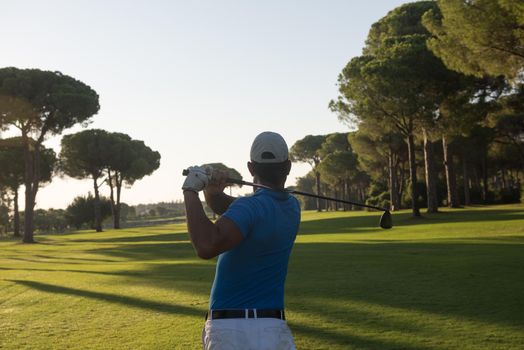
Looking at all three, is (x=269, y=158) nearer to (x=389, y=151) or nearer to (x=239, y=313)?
(x=239, y=313)

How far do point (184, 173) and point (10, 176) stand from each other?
72151 mm

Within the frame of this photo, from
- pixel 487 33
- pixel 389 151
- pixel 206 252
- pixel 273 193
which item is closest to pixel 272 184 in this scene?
pixel 273 193

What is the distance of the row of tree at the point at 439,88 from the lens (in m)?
24.2

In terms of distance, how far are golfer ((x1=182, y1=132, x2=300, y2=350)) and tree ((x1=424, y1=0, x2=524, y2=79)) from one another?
70.1 feet

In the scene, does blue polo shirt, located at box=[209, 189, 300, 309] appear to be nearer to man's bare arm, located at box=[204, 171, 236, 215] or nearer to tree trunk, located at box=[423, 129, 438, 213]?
man's bare arm, located at box=[204, 171, 236, 215]

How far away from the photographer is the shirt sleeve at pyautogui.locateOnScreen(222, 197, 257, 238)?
293 cm

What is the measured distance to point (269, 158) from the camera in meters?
3.29

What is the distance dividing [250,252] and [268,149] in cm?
60

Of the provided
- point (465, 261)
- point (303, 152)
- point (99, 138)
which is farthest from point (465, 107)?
point (303, 152)

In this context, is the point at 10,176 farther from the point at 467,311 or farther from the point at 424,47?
the point at 467,311

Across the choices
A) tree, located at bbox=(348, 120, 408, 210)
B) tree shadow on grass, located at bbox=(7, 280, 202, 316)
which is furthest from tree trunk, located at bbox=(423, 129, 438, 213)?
tree shadow on grass, located at bbox=(7, 280, 202, 316)

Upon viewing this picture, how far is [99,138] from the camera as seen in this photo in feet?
235

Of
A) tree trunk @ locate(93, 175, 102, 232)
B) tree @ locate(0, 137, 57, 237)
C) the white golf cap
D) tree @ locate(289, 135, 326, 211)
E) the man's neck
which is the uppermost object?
tree @ locate(289, 135, 326, 211)

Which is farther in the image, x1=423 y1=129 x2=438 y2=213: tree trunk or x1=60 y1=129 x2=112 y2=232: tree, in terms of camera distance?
x1=60 y1=129 x2=112 y2=232: tree
